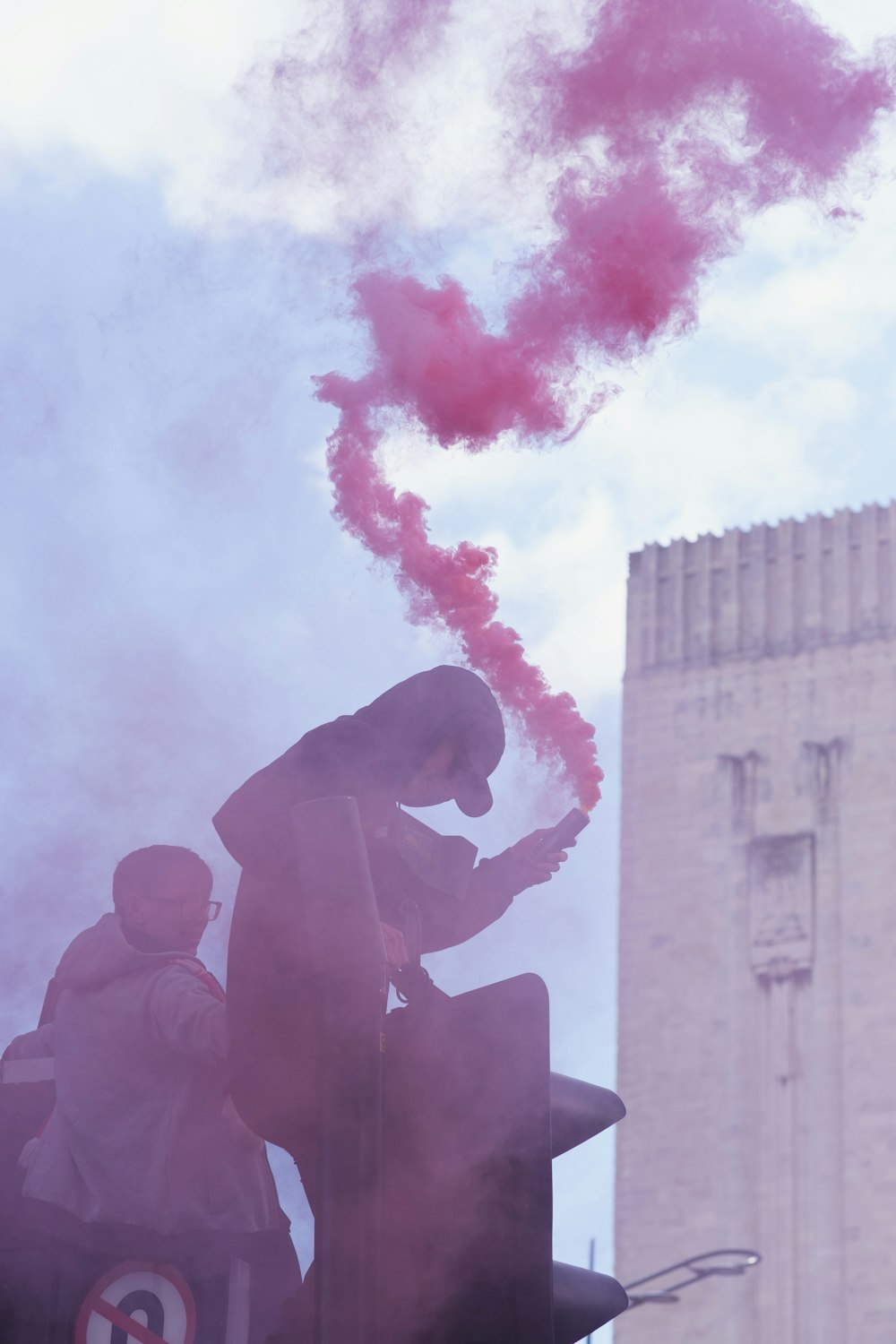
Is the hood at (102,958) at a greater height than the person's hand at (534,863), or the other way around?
the person's hand at (534,863)

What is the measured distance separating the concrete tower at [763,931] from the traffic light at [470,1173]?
3213 cm

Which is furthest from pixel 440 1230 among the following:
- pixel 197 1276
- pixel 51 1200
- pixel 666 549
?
pixel 666 549

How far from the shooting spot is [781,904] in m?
39.6

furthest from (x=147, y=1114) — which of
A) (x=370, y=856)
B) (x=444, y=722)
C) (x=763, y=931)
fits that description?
(x=763, y=931)

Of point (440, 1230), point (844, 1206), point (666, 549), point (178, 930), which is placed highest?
point (666, 549)

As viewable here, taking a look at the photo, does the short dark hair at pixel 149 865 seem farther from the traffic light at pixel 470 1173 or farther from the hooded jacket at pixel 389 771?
the traffic light at pixel 470 1173

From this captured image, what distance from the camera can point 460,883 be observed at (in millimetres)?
7828

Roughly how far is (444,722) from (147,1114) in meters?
1.63

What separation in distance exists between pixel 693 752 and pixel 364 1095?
34.5m

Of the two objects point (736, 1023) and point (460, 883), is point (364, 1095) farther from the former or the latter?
point (736, 1023)

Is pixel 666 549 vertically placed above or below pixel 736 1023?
above

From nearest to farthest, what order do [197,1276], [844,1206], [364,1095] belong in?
[364,1095] < [197,1276] < [844,1206]

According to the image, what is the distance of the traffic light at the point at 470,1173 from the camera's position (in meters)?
6.47

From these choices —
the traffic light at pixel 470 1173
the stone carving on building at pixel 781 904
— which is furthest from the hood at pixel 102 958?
the stone carving on building at pixel 781 904
